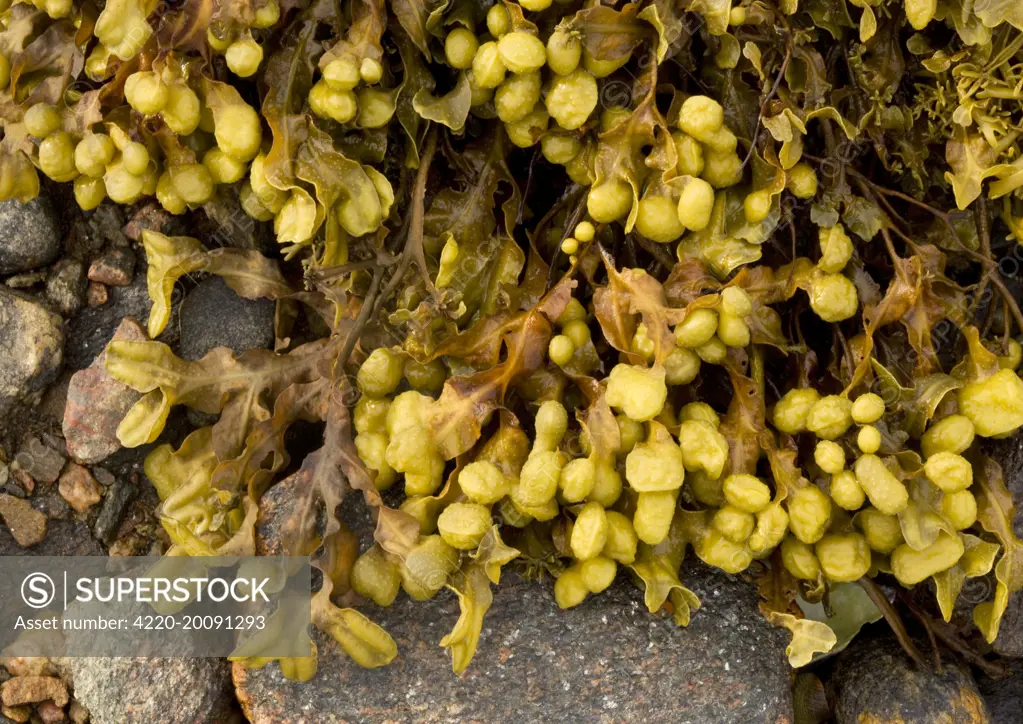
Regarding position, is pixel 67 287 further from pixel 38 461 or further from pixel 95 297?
pixel 38 461

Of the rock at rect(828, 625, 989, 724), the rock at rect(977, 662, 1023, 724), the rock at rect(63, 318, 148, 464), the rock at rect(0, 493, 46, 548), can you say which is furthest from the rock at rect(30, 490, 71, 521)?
the rock at rect(977, 662, 1023, 724)

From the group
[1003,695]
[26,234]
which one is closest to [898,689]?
[1003,695]

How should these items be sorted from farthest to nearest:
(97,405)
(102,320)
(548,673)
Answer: (102,320)
(97,405)
(548,673)

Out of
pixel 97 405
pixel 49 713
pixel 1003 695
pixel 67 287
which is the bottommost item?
pixel 1003 695

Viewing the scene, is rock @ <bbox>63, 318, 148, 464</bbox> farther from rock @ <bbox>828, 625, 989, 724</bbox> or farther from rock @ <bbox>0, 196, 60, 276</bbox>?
rock @ <bbox>828, 625, 989, 724</bbox>

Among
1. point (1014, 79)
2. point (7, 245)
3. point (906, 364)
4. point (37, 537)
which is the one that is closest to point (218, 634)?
point (37, 537)

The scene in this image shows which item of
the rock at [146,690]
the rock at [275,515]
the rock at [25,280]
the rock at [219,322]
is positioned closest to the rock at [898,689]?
the rock at [275,515]
